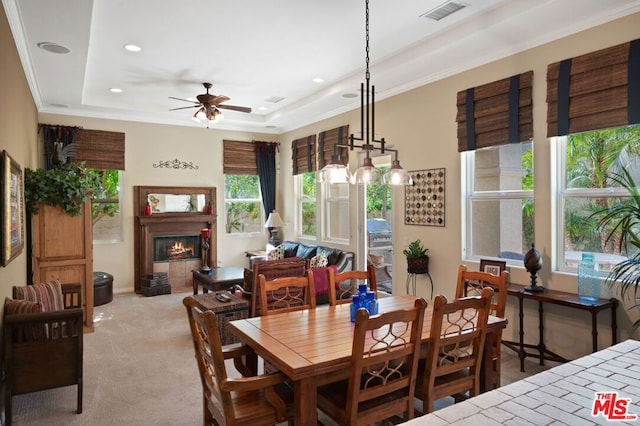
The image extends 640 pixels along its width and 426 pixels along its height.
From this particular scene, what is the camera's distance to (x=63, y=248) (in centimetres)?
490

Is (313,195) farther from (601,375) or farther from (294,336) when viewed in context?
(601,375)

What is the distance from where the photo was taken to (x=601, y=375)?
1.34 meters

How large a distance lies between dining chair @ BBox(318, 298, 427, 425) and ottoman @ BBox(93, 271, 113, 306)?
5147 mm

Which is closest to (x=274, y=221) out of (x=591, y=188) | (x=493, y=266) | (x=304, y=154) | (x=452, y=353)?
(x=304, y=154)

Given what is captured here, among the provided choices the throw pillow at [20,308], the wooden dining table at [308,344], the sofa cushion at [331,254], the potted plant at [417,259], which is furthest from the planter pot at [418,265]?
the throw pillow at [20,308]

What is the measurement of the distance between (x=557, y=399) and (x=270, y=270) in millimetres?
3455

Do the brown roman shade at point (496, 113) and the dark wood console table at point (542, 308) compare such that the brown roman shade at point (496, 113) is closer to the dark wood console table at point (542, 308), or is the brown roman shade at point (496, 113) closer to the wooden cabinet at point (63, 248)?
the dark wood console table at point (542, 308)

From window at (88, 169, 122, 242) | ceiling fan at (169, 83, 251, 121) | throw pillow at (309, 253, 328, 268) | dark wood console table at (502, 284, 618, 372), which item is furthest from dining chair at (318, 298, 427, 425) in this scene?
window at (88, 169, 122, 242)

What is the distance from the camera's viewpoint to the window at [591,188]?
3.44 m

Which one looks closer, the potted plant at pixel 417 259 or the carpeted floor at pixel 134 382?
the carpeted floor at pixel 134 382

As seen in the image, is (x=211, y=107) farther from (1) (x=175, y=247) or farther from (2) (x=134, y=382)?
(2) (x=134, y=382)

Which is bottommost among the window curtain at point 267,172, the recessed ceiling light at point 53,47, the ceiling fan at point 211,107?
the window curtain at point 267,172

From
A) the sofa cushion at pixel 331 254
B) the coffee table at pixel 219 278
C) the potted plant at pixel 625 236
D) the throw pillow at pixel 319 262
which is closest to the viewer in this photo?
the potted plant at pixel 625 236

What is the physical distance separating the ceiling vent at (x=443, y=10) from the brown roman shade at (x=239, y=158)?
509 centimetres
